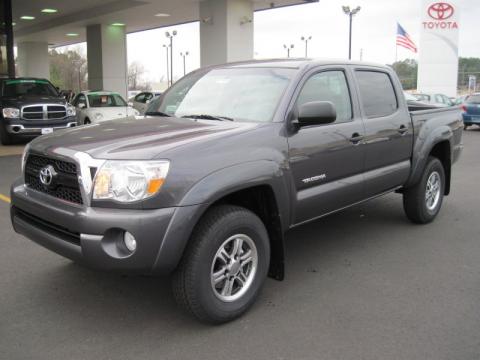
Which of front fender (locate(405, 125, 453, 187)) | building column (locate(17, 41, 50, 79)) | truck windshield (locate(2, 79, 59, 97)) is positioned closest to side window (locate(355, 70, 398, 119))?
front fender (locate(405, 125, 453, 187))

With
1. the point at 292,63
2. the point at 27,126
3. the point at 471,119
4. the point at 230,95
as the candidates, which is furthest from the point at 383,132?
the point at 471,119

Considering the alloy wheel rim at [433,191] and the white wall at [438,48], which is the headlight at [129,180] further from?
the white wall at [438,48]

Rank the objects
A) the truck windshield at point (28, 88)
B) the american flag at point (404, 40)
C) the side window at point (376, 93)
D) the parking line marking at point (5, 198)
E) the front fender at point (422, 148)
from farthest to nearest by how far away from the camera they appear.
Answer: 1. the american flag at point (404, 40)
2. the truck windshield at point (28, 88)
3. the parking line marking at point (5, 198)
4. the front fender at point (422, 148)
5. the side window at point (376, 93)

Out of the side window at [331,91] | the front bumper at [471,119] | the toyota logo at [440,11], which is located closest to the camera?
the side window at [331,91]

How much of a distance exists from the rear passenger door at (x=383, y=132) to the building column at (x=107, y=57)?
2362 centimetres

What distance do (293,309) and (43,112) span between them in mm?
11760

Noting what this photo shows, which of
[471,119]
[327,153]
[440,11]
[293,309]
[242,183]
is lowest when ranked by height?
[293,309]

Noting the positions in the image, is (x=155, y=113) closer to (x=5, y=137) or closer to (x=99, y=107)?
(x=5, y=137)

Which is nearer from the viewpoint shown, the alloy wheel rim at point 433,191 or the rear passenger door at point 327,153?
the rear passenger door at point 327,153

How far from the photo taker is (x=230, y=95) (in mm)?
4391

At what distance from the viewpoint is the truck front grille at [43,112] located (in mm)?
13469

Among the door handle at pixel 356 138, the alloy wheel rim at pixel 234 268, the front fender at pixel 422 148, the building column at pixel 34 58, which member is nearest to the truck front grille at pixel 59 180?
the alloy wheel rim at pixel 234 268

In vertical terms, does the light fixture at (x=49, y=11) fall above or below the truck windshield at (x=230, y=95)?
above

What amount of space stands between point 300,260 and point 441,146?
2.74 metres
